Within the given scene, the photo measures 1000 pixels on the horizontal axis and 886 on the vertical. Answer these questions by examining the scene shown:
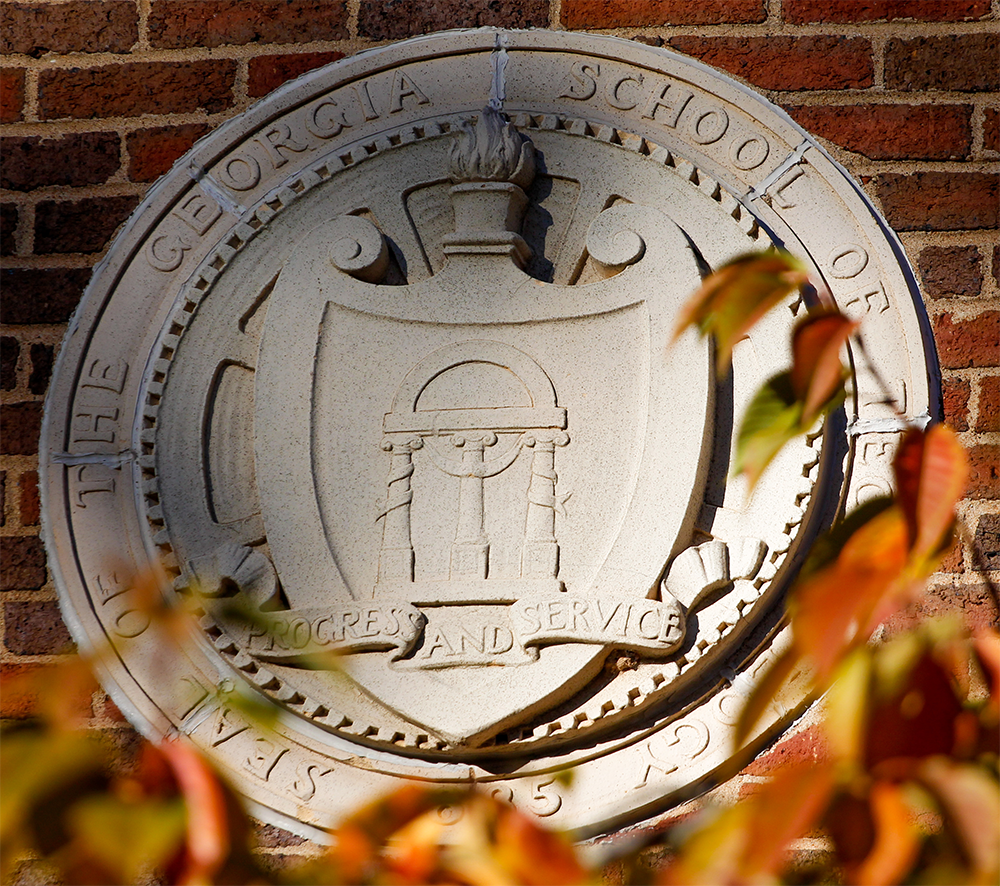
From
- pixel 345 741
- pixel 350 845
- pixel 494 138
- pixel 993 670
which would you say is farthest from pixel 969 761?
pixel 494 138

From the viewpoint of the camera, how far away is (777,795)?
0.60m

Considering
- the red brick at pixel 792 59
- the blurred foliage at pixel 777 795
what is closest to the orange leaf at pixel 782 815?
the blurred foliage at pixel 777 795

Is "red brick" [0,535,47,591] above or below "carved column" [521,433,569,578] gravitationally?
below

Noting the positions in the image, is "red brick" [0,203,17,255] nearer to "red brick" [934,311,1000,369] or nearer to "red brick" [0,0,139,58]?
"red brick" [0,0,139,58]

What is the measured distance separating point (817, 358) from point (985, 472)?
108 centimetres

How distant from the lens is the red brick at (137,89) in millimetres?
1988

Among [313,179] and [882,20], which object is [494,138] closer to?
[313,179]

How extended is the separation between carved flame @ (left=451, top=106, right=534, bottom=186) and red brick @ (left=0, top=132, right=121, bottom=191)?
21.7 inches

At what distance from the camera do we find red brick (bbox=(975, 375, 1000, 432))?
1746mm

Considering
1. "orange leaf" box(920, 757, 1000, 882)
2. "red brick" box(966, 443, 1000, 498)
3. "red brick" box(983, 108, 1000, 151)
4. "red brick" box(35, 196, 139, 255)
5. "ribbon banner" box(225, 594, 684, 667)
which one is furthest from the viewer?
"red brick" box(35, 196, 139, 255)

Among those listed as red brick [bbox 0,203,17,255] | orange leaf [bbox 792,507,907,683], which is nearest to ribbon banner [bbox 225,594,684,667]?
red brick [bbox 0,203,17,255]

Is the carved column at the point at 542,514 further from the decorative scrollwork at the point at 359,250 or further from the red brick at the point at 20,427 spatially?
the red brick at the point at 20,427

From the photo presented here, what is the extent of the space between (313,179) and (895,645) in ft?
4.63

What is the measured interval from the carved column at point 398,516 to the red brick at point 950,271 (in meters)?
0.75
